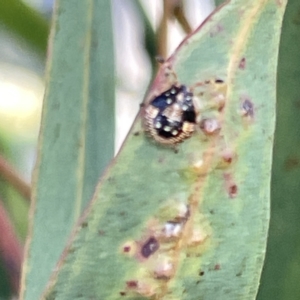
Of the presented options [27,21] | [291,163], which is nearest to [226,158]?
[291,163]

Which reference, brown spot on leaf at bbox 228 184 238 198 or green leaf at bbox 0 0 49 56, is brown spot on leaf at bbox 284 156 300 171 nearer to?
brown spot on leaf at bbox 228 184 238 198

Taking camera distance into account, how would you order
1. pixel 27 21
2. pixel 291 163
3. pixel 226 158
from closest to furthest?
1. pixel 226 158
2. pixel 291 163
3. pixel 27 21

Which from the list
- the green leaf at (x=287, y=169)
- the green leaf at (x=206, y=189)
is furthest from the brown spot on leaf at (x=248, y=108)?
the green leaf at (x=287, y=169)

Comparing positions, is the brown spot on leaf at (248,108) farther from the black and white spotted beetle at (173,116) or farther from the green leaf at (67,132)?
the green leaf at (67,132)

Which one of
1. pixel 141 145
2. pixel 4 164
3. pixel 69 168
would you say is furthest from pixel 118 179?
pixel 4 164

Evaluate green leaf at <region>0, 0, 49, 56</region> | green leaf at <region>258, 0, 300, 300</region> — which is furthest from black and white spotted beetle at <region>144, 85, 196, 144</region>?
green leaf at <region>0, 0, 49, 56</region>

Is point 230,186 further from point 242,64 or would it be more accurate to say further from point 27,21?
point 27,21
